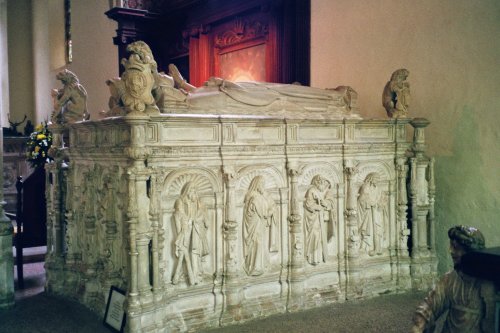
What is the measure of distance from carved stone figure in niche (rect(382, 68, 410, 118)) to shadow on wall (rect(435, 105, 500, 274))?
70 centimetres

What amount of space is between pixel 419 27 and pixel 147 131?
3787 millimetres

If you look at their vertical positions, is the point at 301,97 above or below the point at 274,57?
below

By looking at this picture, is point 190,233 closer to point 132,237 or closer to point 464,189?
point 132,237

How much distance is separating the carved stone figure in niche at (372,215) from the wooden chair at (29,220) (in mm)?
3736

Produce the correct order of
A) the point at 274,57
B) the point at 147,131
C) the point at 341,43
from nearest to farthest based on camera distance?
1. the point at 147,131
2. the point at 341,43
3. the point at 274,57

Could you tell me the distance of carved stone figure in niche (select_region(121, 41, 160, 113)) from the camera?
461cm

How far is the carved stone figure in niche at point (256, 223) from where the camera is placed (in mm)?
5266

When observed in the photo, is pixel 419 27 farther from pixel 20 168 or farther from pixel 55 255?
pixel 20 168

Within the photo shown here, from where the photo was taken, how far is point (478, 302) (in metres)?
3.00

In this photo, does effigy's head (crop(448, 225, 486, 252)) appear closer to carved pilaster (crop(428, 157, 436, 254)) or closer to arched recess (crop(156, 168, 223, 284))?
arched recess (crop(156, 168, 223, 284))

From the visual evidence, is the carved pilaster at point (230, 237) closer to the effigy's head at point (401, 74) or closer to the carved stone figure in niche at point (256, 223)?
the carved stone figure in niche at point (256, 223)

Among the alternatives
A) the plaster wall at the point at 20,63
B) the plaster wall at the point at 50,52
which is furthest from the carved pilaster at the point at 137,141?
the plaster wall at the point at 20,63

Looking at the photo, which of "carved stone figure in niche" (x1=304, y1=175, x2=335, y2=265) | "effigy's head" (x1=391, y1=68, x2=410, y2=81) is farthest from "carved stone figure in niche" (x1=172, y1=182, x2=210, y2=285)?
"effigy's head" (x1=391, y1=68, x2=410, y2=81)

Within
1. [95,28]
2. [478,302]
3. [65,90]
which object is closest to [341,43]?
[65,90]
